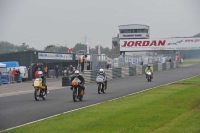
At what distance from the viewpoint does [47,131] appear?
11109 mm

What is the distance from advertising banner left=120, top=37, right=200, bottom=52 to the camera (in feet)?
253

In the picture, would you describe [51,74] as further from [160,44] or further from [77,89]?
[77,89]

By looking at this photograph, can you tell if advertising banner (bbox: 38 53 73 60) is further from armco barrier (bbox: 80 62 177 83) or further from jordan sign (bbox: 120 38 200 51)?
jordan sign (bbox: 120 38 200 51)

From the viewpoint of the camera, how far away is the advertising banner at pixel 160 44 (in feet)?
253

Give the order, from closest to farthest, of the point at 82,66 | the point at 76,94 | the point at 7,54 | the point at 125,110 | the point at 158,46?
the point at 125,110 < the point at 76,94 < the point at 82,66 < the point at 7,54 < the point at 158,46

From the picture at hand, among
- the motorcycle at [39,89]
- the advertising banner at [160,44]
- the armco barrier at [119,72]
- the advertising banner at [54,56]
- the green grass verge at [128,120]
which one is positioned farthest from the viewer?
the advertising banner at [160,44]

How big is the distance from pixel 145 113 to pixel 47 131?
3.93 m

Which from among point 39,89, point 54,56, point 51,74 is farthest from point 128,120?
point 54,56

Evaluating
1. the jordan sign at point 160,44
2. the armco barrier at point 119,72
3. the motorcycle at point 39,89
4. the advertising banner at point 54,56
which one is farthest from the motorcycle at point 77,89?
the jordan sign at point 160,44

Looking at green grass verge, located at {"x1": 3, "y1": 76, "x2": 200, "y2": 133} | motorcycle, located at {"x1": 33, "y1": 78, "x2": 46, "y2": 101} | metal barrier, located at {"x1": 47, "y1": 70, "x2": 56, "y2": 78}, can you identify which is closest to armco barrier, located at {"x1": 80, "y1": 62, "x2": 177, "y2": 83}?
metal barrier, located at {"x1": 47, "y1": 70, "x2": 56, "y2": 78}

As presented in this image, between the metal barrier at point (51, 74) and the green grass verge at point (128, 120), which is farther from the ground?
the metal barrier at point (51, 74)

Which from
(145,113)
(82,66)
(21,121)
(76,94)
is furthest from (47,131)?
(82,66)

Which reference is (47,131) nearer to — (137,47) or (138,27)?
(137,47)

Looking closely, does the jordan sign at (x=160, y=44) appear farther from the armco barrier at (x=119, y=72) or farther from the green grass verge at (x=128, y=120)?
the green grass verge at (x=128, y=120)
